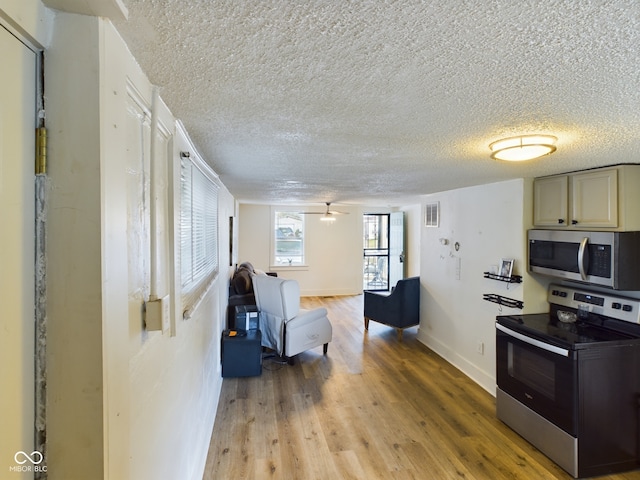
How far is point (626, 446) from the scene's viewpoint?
7.06ft

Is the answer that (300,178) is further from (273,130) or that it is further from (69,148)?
(69,148)

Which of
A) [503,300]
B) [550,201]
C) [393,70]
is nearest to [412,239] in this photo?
[503,300]

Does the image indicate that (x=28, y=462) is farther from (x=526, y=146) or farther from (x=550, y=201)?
(x=550, y=201)

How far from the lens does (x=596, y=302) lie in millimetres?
2480

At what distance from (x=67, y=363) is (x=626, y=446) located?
3138mm

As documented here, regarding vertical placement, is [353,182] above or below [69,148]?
above

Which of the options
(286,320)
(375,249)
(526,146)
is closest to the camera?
(526,146)

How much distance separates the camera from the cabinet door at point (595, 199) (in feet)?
7.40

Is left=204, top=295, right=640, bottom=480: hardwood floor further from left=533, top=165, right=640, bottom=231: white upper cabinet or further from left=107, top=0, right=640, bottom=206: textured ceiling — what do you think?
left=107, top=0, right=640, bottom=206: textured ceiling

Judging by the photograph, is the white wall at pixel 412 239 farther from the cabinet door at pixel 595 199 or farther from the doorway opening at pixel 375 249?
the cabinet door at pixel 595 199

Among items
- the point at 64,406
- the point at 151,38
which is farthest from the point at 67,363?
the point at 151,38

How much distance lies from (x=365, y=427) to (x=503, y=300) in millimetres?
1689

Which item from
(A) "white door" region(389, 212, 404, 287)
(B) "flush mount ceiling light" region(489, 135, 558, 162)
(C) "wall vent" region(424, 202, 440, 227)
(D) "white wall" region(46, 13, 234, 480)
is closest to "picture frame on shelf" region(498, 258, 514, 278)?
(C) "wall vent" region(424, 202, 440, 227)

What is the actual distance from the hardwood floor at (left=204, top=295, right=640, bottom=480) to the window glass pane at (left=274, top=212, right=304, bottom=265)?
3.80 metres
